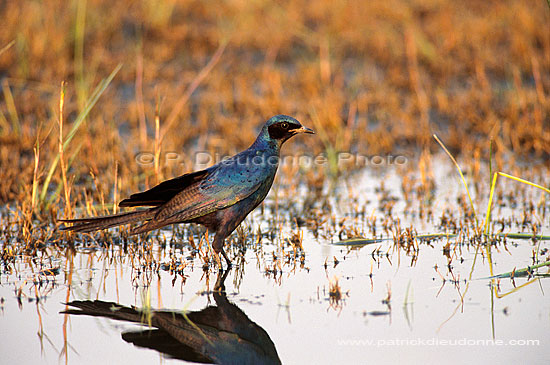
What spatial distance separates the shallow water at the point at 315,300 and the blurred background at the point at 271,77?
233cm

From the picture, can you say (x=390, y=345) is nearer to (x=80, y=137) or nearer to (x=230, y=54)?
(x=80, y=137)

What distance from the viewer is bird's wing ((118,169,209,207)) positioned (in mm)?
5422

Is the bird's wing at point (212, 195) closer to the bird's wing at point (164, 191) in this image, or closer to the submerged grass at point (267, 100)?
the bird's wing at point (164, 191)

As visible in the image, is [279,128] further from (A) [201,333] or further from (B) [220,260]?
(A) [201,333]

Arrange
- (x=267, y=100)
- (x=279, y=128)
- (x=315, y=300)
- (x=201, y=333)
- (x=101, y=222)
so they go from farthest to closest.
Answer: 1. (x=267, y=100)
2. (x=279, y=128)
3. (x=101, y=222)
4. (x=315, y=300)
5. (x=201, y=333)

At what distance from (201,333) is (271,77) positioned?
702cm

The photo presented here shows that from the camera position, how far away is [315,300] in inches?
185

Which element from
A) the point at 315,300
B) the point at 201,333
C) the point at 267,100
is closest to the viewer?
the point at 201,333

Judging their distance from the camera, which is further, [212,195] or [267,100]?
[267,100]

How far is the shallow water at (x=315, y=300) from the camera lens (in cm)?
401

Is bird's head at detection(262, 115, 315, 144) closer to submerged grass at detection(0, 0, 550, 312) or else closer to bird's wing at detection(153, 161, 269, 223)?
A: bird's wing at detection(153, 161, 269, 223)

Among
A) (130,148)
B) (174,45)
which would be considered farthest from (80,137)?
(174,45)

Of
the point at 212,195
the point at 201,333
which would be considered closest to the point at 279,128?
the point at 212,195

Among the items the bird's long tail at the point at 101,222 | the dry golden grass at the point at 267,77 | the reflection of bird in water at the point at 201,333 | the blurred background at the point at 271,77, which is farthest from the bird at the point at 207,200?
the blurred background at the point at 271,77
